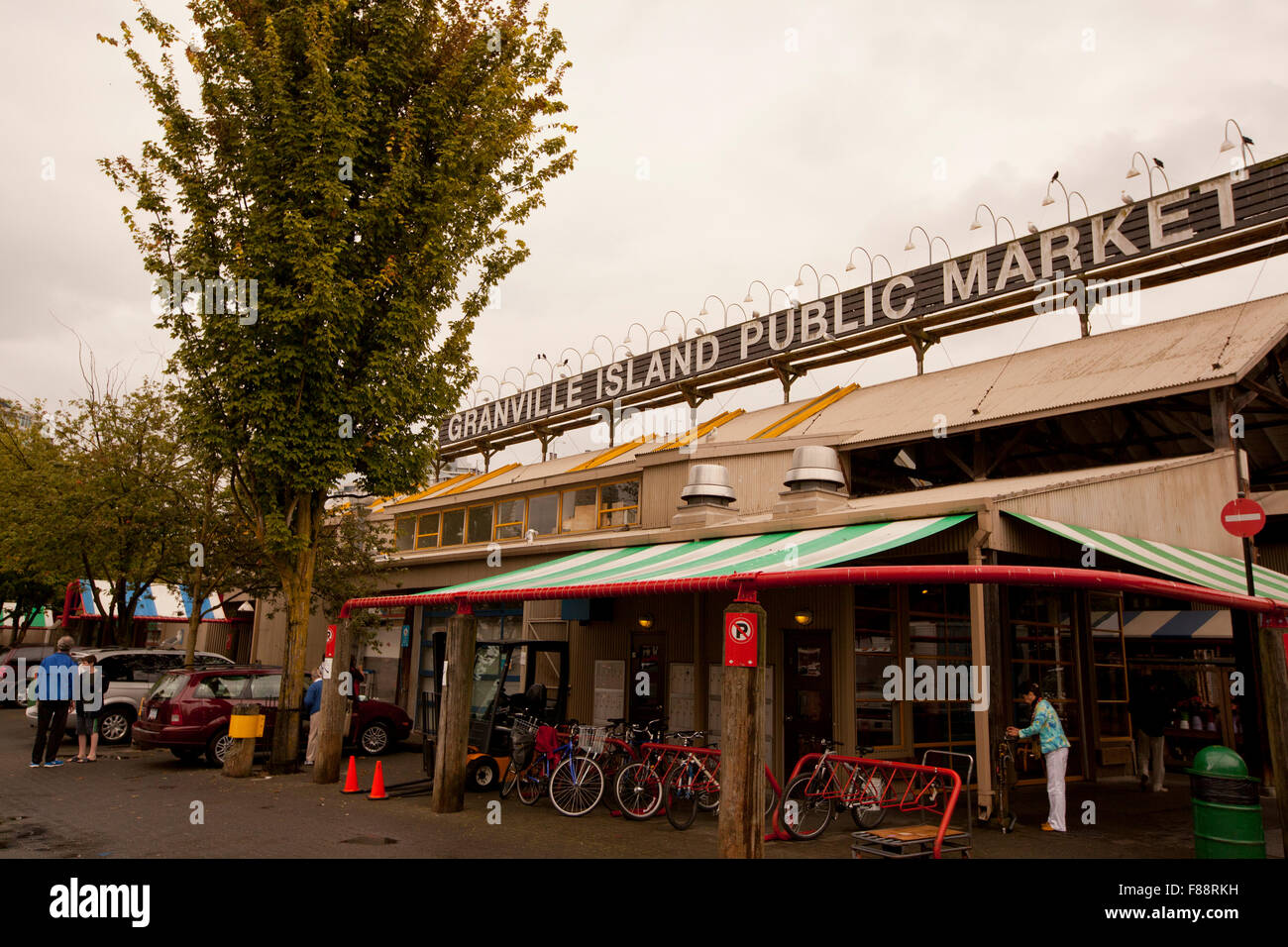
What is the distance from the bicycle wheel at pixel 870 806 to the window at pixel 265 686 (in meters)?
10.7

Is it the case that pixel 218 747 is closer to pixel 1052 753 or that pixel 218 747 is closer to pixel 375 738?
pixel 375 738

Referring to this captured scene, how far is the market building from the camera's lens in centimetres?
1122

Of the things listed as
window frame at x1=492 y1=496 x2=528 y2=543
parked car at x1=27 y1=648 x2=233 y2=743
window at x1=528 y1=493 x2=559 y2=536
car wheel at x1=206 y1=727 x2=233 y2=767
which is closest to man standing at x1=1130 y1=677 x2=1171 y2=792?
window at x1=528 y1=493 x2=559 y2=536

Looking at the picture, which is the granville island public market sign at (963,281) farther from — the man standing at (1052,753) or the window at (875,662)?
the man standing at (1052,753)

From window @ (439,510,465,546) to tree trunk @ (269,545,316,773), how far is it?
28.7ft

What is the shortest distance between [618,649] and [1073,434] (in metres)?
11.2

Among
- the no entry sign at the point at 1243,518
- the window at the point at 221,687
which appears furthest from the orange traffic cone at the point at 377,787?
the no entry sign at the point at 1243,518

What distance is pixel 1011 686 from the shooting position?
1345 centimetres

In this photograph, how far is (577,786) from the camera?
1086 centimetres

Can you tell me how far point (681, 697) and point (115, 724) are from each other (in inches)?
452

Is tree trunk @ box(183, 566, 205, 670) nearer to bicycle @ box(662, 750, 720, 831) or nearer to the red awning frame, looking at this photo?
bicycle @ box(662, 750, 720, 831)

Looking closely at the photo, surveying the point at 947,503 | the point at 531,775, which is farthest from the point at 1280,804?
the point at 531,775

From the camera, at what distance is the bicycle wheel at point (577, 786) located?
10867mm
